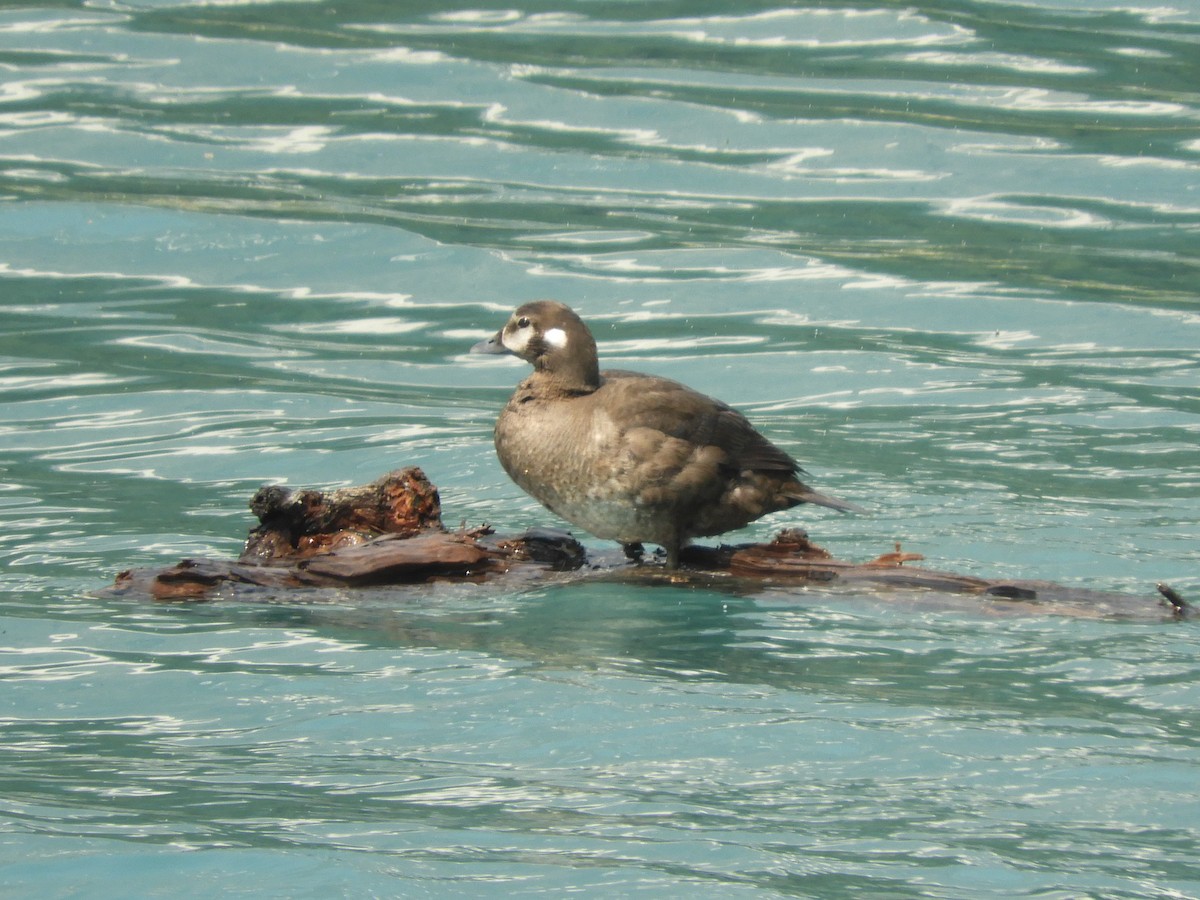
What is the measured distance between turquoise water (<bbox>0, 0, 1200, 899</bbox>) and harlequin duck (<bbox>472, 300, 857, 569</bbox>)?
10.6 inches

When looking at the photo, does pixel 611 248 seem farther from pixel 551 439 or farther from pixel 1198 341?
pixel 551 439

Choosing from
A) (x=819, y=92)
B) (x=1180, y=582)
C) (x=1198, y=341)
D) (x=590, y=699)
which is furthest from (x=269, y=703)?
(x=819, y=92)

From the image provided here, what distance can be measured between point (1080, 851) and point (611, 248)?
7.65 m

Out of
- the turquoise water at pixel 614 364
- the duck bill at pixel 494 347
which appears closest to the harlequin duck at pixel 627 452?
the duck bill at pixel 494 347

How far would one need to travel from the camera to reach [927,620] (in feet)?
20.2

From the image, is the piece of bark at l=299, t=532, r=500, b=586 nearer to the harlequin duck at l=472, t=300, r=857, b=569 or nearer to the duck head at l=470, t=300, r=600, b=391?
the harlequin duck at l=472, t=300, r=857, b=569

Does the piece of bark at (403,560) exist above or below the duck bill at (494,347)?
below

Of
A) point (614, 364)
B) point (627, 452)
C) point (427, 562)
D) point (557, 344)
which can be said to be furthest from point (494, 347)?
point (614, 364)

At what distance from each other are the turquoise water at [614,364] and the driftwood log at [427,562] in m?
0.08

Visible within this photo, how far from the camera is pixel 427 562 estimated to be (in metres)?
6.30

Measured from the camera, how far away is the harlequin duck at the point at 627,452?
6449 millimetres

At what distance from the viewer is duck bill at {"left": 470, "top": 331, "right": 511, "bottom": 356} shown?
22.9ft

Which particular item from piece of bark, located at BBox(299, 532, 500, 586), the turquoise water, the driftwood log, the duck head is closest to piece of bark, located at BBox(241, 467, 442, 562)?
the driftwood log

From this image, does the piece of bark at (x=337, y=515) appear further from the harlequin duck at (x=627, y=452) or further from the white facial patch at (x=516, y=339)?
the white facial patch at (x=516, y=339)
